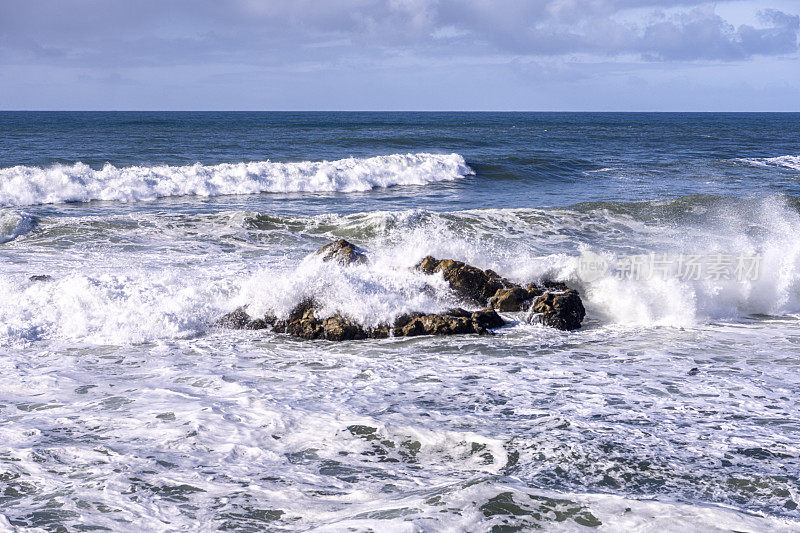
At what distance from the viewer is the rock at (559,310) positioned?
723cm

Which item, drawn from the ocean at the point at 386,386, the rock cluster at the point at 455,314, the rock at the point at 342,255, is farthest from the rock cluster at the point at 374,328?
the rock at the point at 342,255

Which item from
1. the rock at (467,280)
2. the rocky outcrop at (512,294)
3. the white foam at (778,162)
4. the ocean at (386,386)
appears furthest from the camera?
the white foam at (778,162)

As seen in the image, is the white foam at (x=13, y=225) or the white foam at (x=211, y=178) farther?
the white foam at (x=211, y=178)

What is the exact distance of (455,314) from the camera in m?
7.17

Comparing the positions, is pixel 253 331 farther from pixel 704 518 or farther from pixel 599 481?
pixel 704 518

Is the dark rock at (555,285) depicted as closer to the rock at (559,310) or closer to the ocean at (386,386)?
the ocean at (386,386)

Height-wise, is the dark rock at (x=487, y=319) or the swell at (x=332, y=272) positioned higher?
the swell at (x=332, y=272)

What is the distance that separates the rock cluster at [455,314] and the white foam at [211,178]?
485 inches

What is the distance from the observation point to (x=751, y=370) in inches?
232

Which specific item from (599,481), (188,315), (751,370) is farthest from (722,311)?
(188,315)

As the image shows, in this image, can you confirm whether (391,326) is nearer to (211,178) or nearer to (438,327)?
(438,327)

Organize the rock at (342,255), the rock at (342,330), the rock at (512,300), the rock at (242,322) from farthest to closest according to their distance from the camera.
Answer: the rock at (342,255) < the rock at (512,300) < the rock at (242,322) < the rock at (342,330)

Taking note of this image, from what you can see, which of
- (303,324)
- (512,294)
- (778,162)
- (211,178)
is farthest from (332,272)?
(778,162)

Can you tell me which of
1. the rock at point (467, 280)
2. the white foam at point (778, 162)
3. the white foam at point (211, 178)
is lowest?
the rock at point (467, 280)
